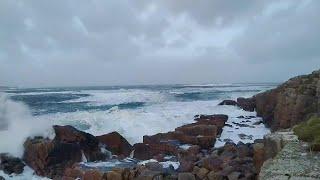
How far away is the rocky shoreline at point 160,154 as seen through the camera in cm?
1556

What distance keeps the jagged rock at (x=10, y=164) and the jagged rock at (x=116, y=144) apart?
4.46 metres

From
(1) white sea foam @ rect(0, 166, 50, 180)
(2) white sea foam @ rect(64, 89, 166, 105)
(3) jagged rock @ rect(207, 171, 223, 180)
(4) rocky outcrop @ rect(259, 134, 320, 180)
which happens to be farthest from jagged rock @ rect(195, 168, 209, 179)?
(2) white sea foam @ rect(64, 89, 166, 105)

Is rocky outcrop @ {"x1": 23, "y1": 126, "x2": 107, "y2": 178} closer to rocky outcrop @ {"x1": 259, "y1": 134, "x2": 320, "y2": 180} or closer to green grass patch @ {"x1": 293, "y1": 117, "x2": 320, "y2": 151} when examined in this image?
green grass patch @ {"x1": 293, "y1": 117, "x2": 320, "y2": 151}

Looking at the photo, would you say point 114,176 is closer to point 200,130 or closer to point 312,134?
point 312,134

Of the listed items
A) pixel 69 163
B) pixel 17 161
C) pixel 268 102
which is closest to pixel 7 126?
pixel 17 161

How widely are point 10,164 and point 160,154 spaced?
7.25 meters

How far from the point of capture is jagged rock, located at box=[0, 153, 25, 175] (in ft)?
65.0

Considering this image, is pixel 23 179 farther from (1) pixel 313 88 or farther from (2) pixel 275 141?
(1) pixel 313 88

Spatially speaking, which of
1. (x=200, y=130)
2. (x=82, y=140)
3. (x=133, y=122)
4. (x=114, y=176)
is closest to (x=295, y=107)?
(x=200, y=130)

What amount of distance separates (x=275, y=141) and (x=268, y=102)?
72.2ft

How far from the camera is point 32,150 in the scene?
20.6 metres

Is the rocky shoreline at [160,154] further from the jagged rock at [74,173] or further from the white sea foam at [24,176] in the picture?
the white sea foam at [24,176]

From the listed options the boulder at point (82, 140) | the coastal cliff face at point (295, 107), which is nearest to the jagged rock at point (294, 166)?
the coastal cliff face at point (295, 107)

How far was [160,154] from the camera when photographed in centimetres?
2119
